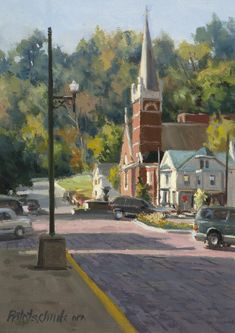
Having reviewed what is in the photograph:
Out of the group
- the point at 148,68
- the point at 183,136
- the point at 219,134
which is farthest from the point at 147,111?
the point at 219,134

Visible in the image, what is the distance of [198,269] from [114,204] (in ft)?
114

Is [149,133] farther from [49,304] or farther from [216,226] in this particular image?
[49,304]

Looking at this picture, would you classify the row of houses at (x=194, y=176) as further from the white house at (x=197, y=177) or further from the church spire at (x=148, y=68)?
the church spire at (x=148, y=68)

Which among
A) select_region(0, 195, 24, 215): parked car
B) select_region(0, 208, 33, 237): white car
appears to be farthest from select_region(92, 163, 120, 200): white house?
select_region(0, 208, 33, 237): white car

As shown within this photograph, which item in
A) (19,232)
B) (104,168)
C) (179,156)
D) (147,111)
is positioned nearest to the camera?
(19,232)

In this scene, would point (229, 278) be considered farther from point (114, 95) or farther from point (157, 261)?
point (114, 95)

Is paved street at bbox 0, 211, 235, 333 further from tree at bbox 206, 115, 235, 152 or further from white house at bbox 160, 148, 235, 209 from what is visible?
tree at bbox 206, 115, 235, 152

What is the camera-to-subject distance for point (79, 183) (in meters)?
103

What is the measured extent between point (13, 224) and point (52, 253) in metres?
14.5

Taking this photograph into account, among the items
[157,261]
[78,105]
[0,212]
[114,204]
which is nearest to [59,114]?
[78,105]

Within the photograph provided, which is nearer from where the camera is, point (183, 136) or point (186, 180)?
point (186, 180)

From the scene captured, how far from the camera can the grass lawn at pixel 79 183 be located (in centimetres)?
9925

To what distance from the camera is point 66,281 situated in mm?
17297
